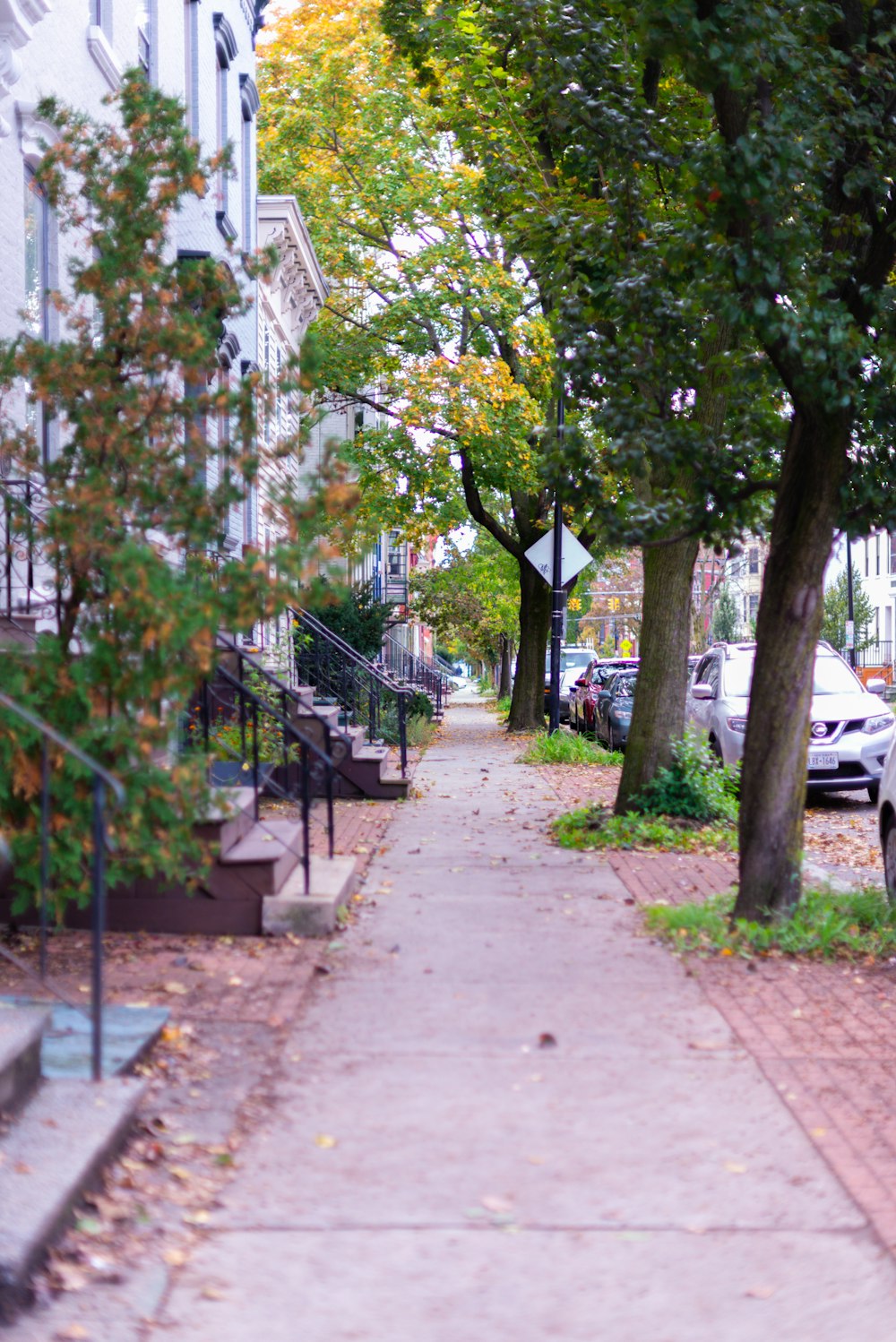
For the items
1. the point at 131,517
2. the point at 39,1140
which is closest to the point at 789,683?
the point at 131,517

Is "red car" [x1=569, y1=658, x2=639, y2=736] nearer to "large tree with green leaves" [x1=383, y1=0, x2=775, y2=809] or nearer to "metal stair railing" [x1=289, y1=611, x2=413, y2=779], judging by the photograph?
"metal stair railing" [x1=289, y1=611, x2=413, y2=779]

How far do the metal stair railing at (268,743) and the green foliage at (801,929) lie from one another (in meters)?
2.16

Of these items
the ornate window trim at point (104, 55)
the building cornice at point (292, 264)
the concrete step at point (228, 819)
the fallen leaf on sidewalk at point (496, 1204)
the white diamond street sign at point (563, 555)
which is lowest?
the fallen leaf on sidewalk at point (496, 1204)

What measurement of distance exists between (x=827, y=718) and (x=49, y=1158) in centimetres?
1279

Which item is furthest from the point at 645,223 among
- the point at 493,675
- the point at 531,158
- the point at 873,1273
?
the point at 493,675

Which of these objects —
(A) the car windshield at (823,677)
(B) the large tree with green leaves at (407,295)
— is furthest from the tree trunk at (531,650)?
(A) the car windshield at (823,677)

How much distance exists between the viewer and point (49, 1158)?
14.5 feet

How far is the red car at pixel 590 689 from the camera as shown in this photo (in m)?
29.2

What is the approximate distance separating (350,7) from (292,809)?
73.7ft

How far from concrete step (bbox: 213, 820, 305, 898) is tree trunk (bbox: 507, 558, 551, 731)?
2149 centimetres

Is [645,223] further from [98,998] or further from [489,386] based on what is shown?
[489,386]

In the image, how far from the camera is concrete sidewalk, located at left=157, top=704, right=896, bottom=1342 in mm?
3879

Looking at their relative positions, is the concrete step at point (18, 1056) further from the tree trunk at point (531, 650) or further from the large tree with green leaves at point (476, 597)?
the large tree with green leaves at point (476, 597)

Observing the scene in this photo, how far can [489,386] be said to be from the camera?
2692 cm
